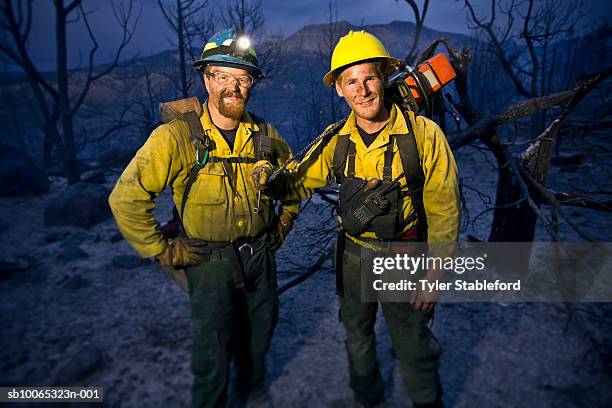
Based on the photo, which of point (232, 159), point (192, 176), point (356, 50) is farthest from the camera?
point (232, 159)

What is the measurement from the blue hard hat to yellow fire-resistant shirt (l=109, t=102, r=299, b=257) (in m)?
0.37

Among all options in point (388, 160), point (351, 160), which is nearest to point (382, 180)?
point (388, 160)

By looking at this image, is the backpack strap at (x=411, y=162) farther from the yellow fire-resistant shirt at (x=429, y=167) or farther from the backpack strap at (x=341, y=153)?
the backpack strap at (x=341, y=153)

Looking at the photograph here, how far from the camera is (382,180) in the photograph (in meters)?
2.12

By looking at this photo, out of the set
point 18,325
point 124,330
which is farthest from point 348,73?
point 18,325

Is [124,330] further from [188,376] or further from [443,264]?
[443,264]

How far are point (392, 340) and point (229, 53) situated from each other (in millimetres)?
2485

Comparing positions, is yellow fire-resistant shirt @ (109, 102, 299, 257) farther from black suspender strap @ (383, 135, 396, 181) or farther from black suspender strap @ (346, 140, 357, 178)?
black suspender strap @ (383, 135, 396, 181)

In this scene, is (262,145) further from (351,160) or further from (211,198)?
(351,160)

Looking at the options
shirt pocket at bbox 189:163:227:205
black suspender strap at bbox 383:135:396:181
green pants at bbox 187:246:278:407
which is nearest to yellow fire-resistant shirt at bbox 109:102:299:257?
shirt pocket at bbox 189:163:227:205

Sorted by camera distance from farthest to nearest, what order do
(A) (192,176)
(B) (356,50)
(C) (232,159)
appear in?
(C) (232,159)
(A) (192,176)
(B) (356,50)

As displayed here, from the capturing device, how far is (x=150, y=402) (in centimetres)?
289

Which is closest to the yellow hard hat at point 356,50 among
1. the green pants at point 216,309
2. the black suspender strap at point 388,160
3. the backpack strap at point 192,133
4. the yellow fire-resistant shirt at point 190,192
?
the black suspender strap at point 388,160

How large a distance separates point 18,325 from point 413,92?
213 inches
